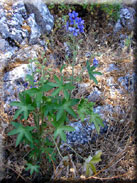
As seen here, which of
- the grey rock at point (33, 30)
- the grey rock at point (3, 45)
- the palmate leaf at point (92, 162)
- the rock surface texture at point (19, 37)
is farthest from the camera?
the grey rock at point (33, 30)

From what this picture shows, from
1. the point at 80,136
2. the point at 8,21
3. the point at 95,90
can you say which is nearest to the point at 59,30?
the point at 8,21

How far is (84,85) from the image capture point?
8.57 feet

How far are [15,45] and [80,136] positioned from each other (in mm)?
1568

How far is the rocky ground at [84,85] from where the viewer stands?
1821mm

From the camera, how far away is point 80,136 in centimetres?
209

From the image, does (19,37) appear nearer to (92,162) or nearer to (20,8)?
(20,8)

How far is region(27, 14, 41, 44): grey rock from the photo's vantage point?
10.2ft

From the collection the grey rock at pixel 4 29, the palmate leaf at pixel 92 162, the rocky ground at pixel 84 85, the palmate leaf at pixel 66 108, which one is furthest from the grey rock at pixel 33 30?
the palmate leaf at pixel 92 162

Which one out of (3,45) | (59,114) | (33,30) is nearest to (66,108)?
(59,114)

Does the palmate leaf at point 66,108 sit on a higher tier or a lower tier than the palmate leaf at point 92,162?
higher

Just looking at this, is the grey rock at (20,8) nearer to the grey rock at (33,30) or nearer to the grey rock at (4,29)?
the grey rock at (33,30)

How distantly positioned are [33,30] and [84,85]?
119 centimetres

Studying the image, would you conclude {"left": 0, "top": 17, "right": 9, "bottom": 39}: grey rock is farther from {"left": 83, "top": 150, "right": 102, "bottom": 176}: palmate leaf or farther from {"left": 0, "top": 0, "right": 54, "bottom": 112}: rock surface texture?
{"left": 83, "top": 150, "right": 102, "bottom": 176}: palmate leaf

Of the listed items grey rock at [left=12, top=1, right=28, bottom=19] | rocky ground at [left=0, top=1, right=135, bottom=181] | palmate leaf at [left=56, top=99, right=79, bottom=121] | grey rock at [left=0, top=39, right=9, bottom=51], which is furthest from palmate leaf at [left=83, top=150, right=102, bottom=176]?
grey rock at [left=12, top=1, right=28, bottom=19]
